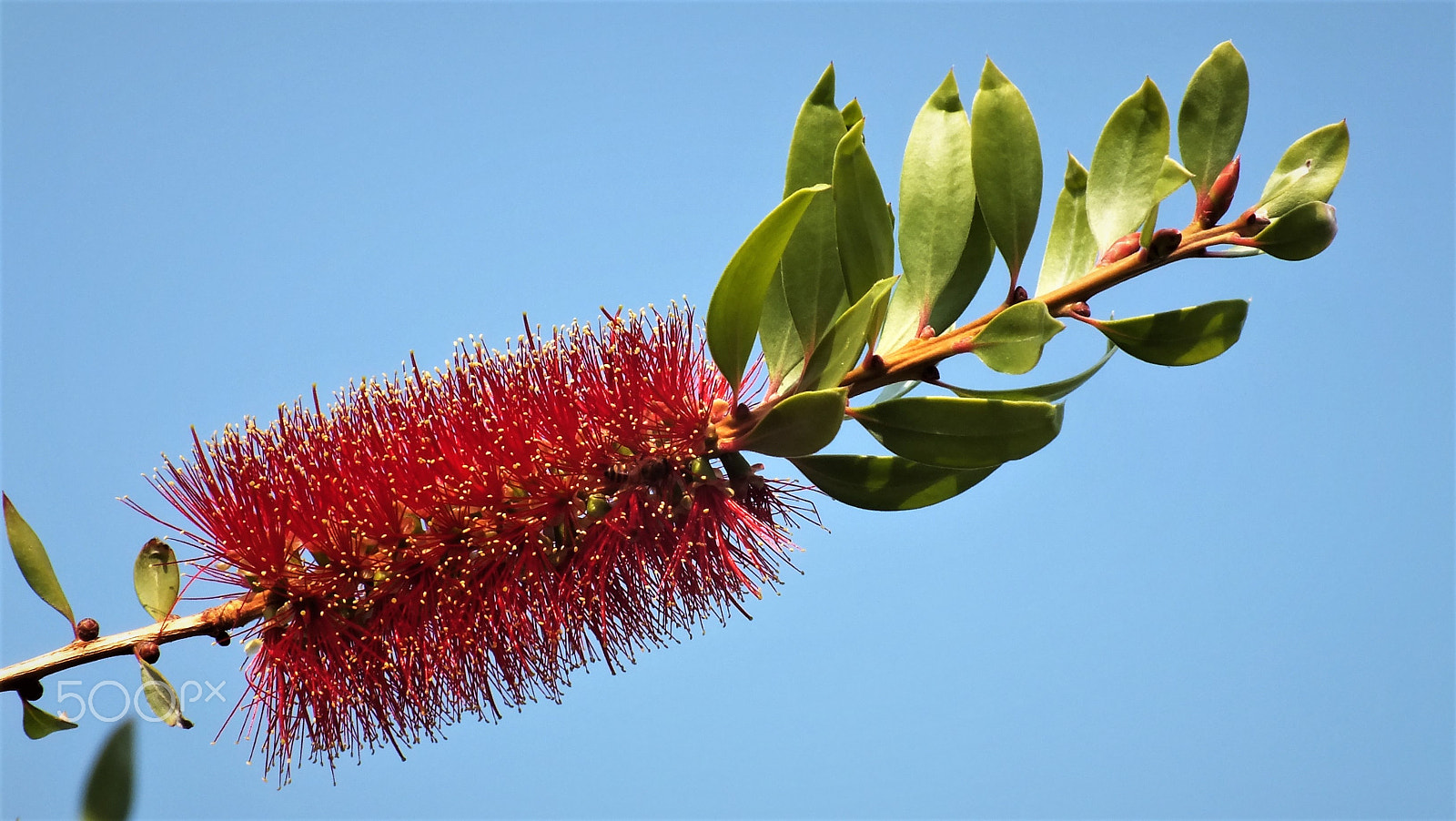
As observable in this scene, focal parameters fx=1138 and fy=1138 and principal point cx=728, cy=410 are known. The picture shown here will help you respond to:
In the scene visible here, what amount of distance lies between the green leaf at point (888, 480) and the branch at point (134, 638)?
0.72 metres

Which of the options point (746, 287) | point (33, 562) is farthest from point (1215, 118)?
point (33, 562)

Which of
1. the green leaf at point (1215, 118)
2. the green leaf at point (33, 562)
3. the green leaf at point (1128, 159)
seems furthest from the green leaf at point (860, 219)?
the green leaf at point (33, 562)

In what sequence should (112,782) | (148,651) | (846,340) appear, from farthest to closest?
(148,651), (846,340), (112,782)

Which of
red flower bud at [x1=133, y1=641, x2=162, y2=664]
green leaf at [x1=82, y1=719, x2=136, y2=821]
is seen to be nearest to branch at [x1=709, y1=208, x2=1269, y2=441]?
green leaf at [x1=82, y1=719, x2=136, y2=821]

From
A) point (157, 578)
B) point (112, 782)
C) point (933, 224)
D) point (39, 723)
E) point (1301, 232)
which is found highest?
point (933, 224)

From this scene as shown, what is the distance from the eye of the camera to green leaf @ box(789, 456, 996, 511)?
1.35m

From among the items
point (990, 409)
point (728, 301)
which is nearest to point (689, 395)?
point (728, 301)

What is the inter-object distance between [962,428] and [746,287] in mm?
282

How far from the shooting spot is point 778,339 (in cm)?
133

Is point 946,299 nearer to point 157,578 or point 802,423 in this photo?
point 802,423

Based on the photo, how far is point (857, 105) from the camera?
1.34 meters

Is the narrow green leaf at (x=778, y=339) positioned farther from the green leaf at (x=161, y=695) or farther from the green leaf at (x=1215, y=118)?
the green leaf at (x=161, y=695)

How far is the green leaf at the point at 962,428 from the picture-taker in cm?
120

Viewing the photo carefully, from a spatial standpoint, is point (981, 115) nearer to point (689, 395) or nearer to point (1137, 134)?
point (1137, 134)
